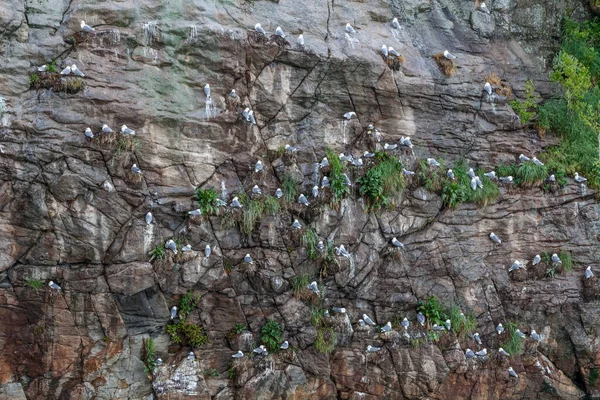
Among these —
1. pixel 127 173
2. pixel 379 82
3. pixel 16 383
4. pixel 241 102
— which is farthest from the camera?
pixel 379 82

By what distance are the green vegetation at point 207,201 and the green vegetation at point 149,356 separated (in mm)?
2395

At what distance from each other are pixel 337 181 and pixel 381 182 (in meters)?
0.90

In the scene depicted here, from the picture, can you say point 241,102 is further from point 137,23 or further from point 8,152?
point 8,152

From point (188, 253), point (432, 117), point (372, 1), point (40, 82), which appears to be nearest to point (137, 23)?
point (40, 82)

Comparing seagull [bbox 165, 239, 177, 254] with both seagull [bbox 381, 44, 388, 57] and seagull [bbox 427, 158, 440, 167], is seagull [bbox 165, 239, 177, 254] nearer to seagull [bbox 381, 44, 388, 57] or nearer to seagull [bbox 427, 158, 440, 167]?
seagull [bbox 427, 158, 440, 167]

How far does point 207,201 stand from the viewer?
39.0 feet

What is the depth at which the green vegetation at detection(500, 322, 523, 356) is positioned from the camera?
13117 millimetres

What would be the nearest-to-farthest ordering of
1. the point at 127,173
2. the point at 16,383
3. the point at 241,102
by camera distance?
the point at 16,383 → the point at 127,173 → the point at 241,102

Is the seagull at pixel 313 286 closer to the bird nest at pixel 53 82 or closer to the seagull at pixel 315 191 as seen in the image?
the seagull at pixel 315 191

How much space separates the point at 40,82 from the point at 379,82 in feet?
20.7

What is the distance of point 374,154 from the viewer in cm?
1322

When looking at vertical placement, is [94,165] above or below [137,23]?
below

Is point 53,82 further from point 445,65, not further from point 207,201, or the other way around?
point 445,65

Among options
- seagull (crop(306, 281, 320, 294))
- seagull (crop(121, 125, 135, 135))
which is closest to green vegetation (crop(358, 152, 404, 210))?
seagull (crop(306, 281, 320, 294))
